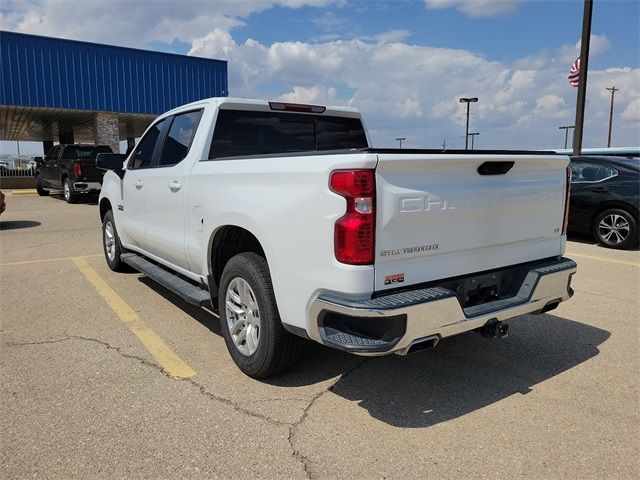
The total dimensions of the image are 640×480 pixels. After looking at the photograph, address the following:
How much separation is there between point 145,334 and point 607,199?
7.98 meters

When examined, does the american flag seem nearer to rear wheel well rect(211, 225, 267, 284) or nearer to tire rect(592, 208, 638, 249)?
tire rect(592, 208, 638, 249)

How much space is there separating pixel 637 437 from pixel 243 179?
280cm

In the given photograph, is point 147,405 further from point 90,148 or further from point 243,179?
point 90,148

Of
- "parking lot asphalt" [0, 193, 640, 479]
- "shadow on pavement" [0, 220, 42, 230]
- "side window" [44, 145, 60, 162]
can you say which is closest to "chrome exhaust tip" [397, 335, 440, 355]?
"parking lot asphalt" [0, 193, 640, 479]

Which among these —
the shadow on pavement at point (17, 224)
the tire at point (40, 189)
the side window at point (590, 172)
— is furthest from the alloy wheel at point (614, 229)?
the tire at point (40, 189)

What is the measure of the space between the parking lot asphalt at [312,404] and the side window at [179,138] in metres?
1.52

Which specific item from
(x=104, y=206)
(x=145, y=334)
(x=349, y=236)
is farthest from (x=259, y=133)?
(x=104, y=206)

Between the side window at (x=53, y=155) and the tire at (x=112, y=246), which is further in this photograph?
the side window at (x=53, y=155)

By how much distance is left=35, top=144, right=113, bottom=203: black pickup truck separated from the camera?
52.1ft

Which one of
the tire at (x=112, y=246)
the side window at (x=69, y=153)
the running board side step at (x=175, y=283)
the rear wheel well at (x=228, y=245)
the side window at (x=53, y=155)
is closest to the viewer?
the rear wheel well at (x=228, y=245)

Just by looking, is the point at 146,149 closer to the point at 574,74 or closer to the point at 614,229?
the point at 614,229

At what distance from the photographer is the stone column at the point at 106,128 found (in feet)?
76.2

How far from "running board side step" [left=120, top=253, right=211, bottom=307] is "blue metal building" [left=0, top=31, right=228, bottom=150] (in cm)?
1939

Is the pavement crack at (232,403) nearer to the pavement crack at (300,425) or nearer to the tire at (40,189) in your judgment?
the pavement crack at (300,425)
